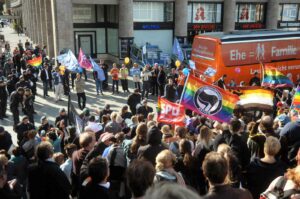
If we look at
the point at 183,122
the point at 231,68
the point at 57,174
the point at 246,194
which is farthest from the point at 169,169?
the point at 231,68

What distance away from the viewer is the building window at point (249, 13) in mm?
31500

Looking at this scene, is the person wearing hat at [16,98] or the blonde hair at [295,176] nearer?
the blonde hair at [295,176]

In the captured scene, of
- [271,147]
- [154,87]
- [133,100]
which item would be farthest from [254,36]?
[271,147]

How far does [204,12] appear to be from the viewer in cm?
3020

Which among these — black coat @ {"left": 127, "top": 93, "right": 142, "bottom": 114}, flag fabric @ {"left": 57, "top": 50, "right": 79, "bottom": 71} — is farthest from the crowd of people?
flag fabric @ {"left": 57, "top": 50, "right": 79, "bottom": 71}

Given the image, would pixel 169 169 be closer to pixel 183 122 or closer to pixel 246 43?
pixel 183 122

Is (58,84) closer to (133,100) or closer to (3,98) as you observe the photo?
(3,98)

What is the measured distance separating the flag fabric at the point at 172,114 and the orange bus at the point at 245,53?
931 cm

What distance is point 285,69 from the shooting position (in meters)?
19.8

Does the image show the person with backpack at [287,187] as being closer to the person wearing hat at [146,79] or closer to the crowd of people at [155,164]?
the crowd of people at [155,164]

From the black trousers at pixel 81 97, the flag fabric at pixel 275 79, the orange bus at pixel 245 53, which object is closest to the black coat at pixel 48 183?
the flag fabric at pixel 275 79

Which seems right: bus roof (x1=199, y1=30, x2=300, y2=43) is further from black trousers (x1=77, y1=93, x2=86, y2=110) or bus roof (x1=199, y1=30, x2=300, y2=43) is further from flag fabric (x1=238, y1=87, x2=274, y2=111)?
flag fabric (x1=238, y1=87, x2=274, y2=111)

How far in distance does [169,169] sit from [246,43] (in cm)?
1528

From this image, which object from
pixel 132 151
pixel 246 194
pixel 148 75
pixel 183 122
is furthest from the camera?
pixel 148 75
